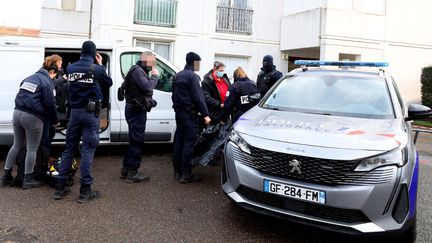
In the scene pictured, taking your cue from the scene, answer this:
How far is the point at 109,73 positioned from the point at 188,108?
206 centimetres

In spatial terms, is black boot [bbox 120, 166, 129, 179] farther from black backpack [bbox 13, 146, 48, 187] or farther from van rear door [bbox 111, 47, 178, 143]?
van rear door [bbox 111, 47, 178, 143]

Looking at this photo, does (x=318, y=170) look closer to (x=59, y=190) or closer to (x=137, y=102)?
(x=137, y=102)

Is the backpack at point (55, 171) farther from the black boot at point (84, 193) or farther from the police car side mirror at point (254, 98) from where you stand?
the police car side mirror at point (254, 98)

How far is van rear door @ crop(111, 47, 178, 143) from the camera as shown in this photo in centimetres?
697

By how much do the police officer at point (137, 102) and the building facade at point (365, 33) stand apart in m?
9.73

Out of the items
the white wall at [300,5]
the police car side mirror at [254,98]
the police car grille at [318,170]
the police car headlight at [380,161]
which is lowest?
the police car grille at [318,170]

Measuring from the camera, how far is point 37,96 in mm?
5004

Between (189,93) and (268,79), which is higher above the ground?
(268,79)

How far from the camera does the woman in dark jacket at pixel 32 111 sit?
197 inches

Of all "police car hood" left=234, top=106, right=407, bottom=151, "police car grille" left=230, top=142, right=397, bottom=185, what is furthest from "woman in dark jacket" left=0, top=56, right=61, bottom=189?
"police car grille" left=230, top=142, right=397, bottom=185

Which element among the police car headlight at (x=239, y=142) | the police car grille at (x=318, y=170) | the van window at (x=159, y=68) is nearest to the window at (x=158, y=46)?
the van window at (x=159, y=68)

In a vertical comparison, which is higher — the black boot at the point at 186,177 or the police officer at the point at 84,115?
the police officer at the point at 84,115

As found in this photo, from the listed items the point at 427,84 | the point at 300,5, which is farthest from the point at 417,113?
the point at 427,84

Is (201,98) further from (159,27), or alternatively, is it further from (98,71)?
(159,27)
